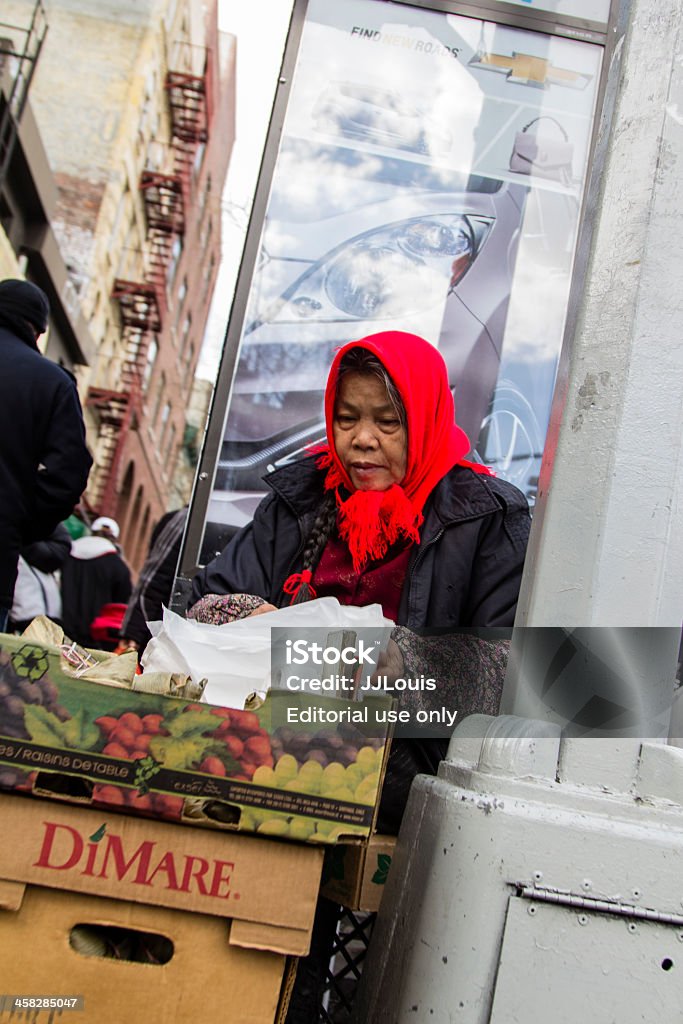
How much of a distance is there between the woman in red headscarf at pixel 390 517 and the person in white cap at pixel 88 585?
4.88 m

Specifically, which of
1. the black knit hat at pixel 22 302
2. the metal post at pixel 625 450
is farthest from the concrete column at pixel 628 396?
the black knit hat at pixel 22 302

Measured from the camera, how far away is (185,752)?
1726mm

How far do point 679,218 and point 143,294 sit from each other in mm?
25259

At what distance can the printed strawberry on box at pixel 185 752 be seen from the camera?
1.71 metres

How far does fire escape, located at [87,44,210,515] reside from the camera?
26203 millimetres

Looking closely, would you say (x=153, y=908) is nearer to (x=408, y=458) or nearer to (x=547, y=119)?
(x=408, y=458)

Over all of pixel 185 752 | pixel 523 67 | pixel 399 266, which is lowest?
pixel 185 752

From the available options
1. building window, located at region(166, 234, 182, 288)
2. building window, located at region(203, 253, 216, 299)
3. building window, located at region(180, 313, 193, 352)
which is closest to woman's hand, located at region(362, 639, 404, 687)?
building window, located at region(166, 234, 182, 288)

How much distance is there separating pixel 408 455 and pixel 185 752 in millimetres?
1317

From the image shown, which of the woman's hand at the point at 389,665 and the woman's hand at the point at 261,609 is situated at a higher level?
the woman's hand at the point at 261,609

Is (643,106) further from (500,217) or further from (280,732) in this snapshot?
(500,217)

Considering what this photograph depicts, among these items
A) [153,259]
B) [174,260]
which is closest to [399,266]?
[153,259]

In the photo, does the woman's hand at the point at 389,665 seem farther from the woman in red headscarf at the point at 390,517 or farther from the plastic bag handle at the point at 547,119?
the plastic bag handle at the point at 547,119

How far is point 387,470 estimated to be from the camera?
9.30 ft
